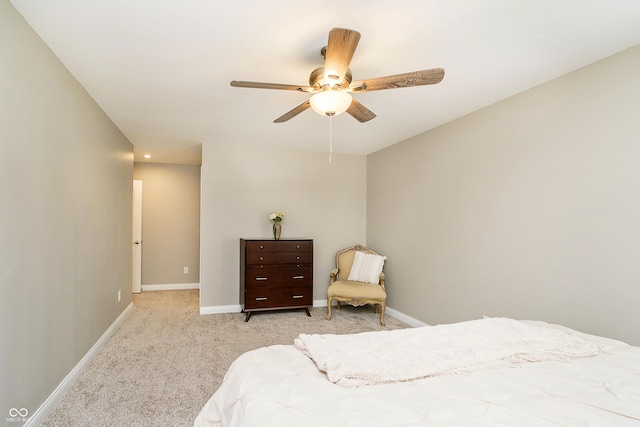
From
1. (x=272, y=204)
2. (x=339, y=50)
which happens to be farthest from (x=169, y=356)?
(x=339, y=50)

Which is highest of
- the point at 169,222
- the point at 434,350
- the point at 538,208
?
the point at 538,208

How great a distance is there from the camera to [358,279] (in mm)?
4520

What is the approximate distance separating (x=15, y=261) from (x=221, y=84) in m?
1.77

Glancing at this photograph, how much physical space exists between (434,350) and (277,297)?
3096mm

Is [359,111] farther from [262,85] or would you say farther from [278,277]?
[278,277]

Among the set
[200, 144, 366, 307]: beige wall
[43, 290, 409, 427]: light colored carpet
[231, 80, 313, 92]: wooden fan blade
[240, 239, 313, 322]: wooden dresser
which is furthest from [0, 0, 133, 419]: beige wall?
[240, 239, 313, 322]: wooden dresser

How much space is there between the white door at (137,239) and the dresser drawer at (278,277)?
2.83 metres

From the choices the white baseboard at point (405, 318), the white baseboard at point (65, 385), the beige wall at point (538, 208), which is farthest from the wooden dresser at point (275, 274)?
the white baseboard at point (65, 385)

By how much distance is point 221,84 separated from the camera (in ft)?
8.63

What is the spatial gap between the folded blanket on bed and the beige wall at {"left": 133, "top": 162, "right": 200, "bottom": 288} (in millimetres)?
5277

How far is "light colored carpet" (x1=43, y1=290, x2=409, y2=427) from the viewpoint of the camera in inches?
85.2

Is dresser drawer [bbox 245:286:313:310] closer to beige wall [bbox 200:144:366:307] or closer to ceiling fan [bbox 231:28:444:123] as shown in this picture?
beige wall [bbox 200:144:366:307]

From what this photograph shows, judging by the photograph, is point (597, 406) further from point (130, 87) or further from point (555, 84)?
point (130, 87)

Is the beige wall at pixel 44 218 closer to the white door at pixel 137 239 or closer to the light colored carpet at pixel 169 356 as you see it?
the light colored carpet at pixel 169 356
